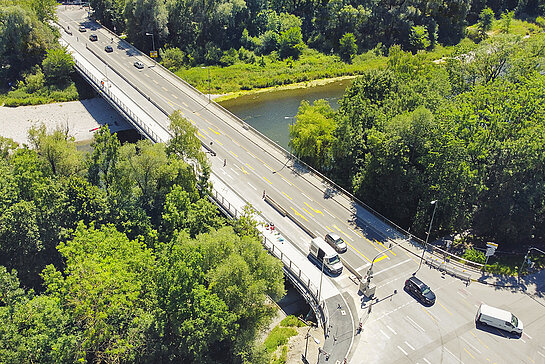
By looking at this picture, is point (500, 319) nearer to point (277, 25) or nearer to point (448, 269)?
point (448, 269)

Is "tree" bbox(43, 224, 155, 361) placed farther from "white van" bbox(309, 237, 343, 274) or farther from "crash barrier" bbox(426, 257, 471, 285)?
"crash barrier" bbox(426, 257, 471, 285)

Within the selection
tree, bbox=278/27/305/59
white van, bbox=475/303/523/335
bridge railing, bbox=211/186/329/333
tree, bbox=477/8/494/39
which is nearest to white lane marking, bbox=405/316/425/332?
white van, bbox=475/303/523/335

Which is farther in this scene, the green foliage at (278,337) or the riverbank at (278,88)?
the riverbank at (278,88)

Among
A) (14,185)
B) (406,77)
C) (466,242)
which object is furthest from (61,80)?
(466,242)

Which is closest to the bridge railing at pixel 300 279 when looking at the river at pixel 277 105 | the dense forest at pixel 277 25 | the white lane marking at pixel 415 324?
the white lane marking at pixel 415 324

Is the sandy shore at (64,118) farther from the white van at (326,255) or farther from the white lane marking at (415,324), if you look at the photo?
the white lane marking at (415,324)
